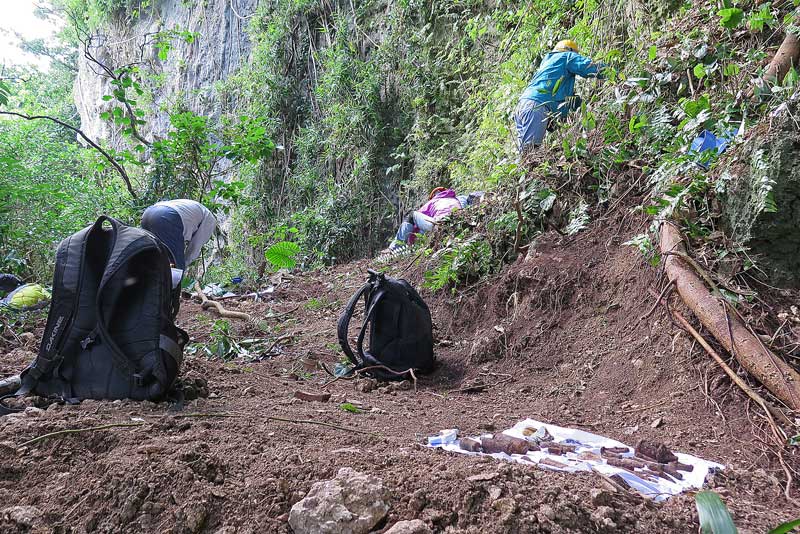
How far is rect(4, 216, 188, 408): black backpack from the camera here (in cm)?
195

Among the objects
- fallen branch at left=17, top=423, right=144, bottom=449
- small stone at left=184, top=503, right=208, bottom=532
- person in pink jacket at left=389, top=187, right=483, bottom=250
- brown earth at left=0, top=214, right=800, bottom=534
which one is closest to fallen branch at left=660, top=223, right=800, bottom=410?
brown earth at left=0, top=214, right=800, bottom=534

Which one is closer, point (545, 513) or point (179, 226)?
point (545, 513)

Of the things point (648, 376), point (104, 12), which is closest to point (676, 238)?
point (648, 376)

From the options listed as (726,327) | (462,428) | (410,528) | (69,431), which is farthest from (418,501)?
(726,327)

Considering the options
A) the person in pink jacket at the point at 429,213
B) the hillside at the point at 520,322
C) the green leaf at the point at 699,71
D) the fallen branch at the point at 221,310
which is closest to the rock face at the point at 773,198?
the hillside at the point at 520,322

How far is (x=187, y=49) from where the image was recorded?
1409cm

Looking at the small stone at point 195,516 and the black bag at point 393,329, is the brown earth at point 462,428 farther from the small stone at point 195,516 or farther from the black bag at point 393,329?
the black bag at point 393,329

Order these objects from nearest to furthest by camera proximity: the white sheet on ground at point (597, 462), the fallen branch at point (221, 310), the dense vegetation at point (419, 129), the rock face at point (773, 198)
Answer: the white sheet on ground at point (597, 462), the rock face at point (773, 198), the dense vegetation at point (419, 129), the fallen branch at point (221, 310)

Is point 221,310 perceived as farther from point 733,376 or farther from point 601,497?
point 601,497

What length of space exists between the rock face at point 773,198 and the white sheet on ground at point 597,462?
1081mm

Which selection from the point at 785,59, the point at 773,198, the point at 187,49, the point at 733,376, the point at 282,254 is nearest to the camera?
the point at 733,376

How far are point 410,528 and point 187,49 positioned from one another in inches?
613

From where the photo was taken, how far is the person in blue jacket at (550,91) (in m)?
4.63

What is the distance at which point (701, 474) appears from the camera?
Result: 1.41 meters
